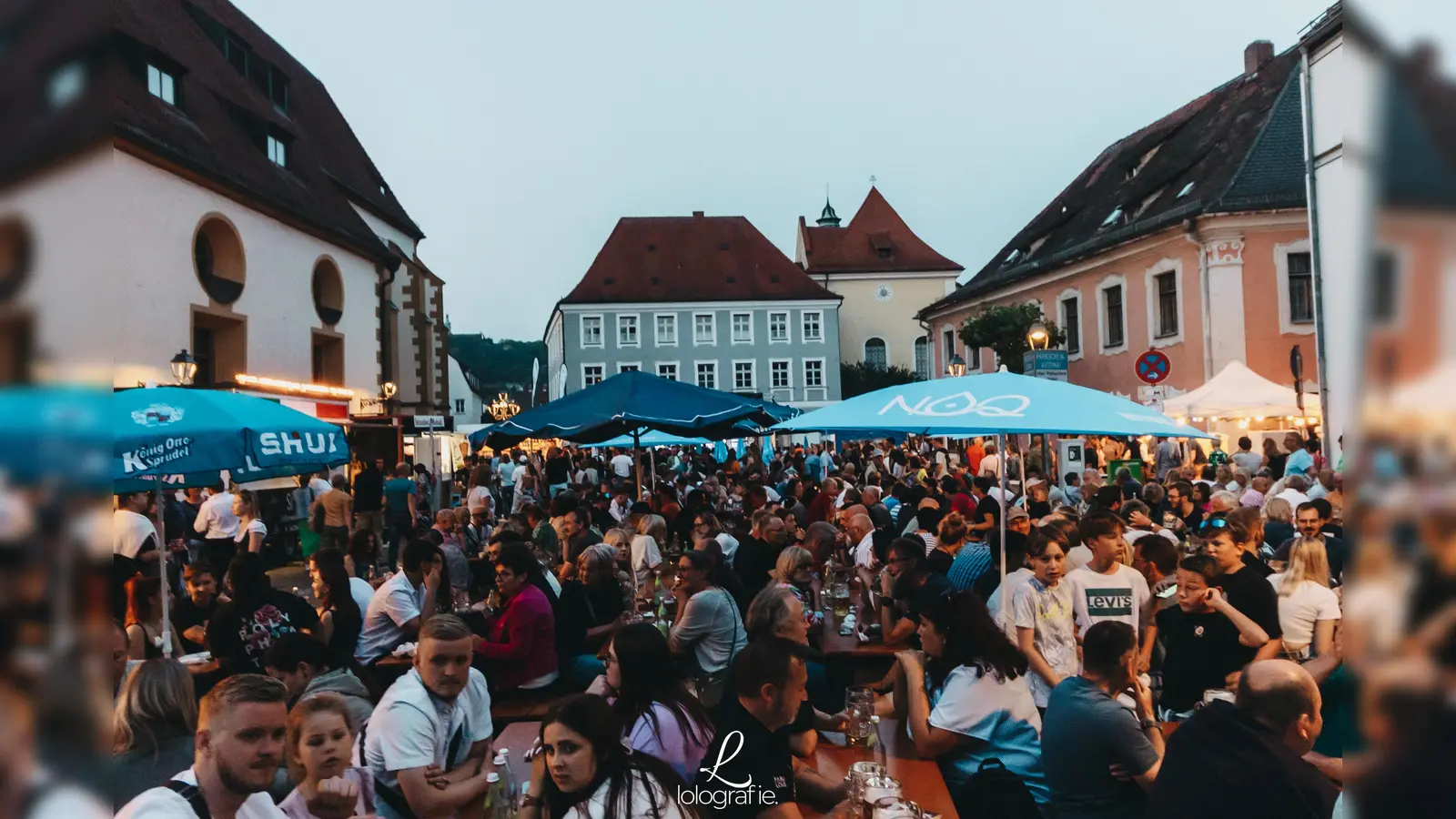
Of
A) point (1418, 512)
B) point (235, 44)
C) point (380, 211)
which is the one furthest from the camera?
point (380, 211)

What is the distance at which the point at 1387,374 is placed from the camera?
0.52m

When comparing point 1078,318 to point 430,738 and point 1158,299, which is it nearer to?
point 1158,299

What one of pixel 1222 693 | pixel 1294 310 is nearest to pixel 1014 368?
pixel 1294 310

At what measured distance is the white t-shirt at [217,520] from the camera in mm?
13102

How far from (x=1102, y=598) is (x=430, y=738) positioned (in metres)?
3.97

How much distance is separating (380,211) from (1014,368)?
69.8ft

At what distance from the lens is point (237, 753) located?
9.71 feet

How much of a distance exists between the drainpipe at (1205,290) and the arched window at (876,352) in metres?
43.9

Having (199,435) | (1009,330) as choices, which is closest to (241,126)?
(1009,330)

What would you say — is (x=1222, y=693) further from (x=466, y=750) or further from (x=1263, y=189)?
(x=1263, y=189)

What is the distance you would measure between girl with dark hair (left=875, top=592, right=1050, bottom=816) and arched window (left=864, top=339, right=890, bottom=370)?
6491 cm

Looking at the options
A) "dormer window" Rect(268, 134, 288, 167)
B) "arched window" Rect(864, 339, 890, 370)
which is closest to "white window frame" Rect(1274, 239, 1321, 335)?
"dormer window" Rect(268, 134, 288, 167)

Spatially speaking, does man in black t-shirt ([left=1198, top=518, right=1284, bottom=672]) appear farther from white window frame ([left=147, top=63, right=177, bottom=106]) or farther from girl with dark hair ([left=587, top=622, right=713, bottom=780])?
white window frame ([left=147, top=63, right=177, bottom=106])

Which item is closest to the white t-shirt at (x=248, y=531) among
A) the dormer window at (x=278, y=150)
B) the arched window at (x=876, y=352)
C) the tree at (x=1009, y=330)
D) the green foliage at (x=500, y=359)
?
the dormer window at (x=278, y=150)
